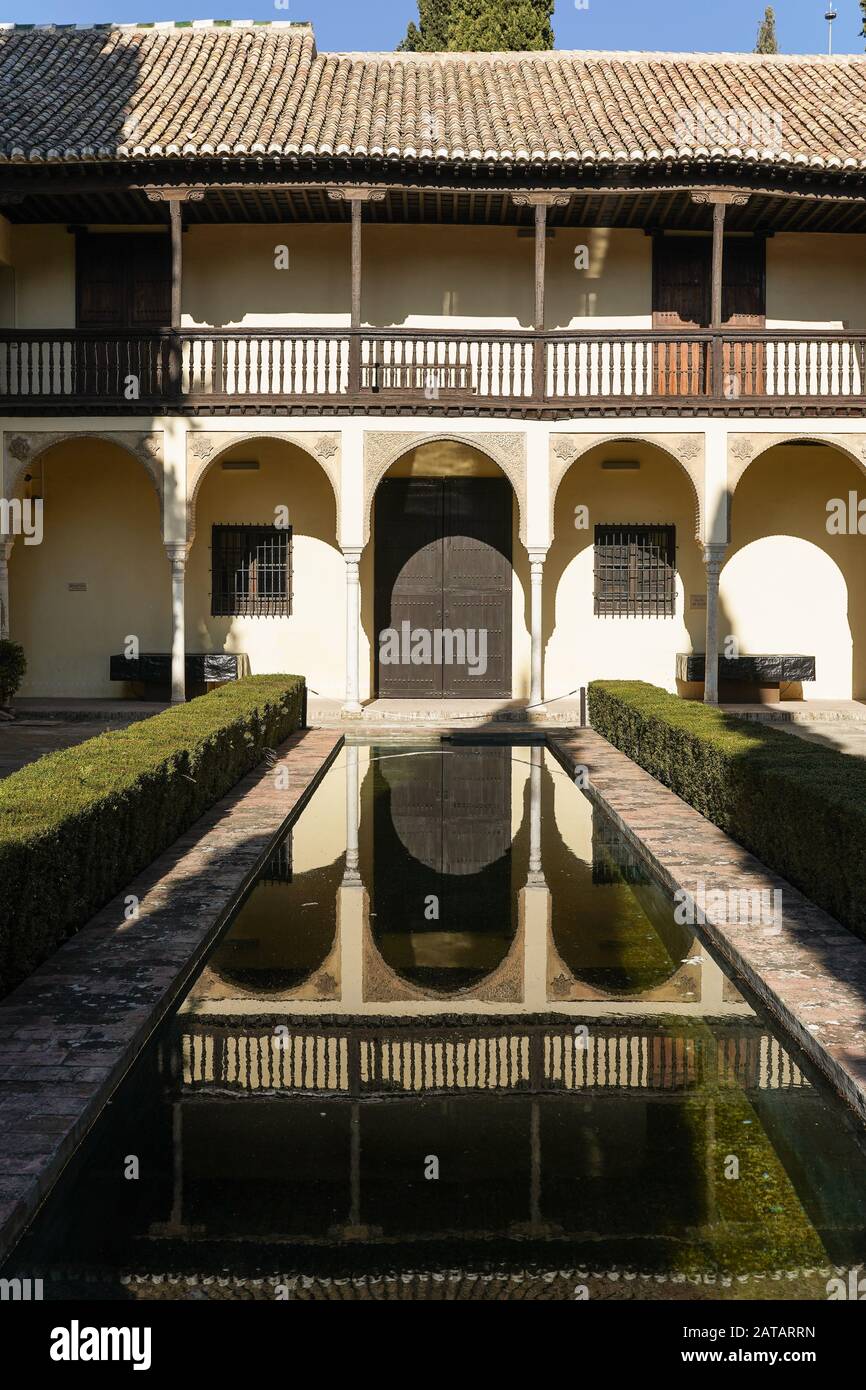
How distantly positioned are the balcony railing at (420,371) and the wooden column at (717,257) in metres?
0.03

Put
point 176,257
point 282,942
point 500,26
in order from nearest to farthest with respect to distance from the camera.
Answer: point 282,942 < point 176,257 < point 500,26

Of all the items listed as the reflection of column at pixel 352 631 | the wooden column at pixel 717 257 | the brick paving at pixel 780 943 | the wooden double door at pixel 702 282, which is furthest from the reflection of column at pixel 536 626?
the brick paving at pixel 780 943

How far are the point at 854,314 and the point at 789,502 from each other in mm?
2798

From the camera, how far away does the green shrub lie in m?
A: 16.5

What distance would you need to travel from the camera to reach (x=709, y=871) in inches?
325

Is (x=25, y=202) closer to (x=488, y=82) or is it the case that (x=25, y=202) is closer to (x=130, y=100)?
(x=130, y=100)

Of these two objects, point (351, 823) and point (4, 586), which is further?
point (4, 586)

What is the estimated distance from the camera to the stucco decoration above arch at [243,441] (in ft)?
55.0

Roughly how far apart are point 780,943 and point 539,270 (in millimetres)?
12171

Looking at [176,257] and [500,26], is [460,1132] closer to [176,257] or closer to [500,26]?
[176,257]

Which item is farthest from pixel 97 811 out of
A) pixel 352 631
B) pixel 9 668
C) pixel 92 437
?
pixel 92 437

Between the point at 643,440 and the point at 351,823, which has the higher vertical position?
the point at 643,440

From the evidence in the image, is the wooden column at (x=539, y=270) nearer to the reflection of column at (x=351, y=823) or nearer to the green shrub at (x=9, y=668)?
the reflection of column at (x=351, y=823)

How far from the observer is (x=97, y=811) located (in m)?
7.15
